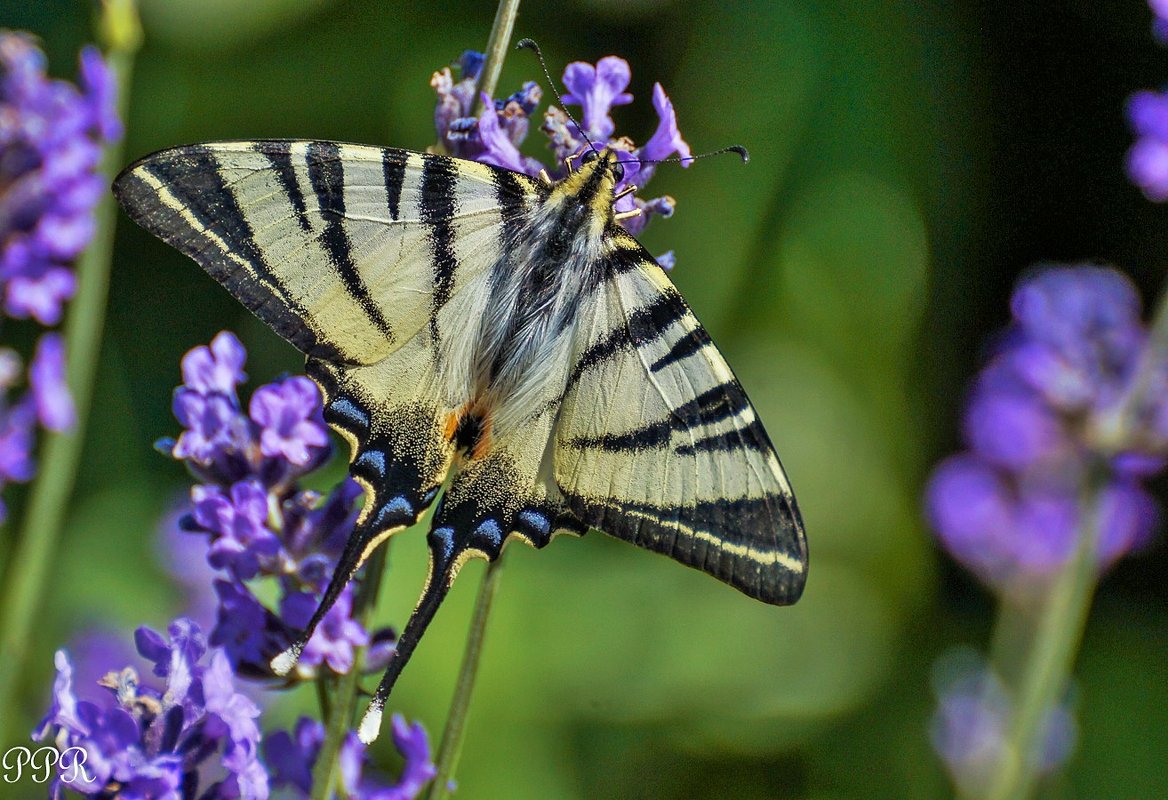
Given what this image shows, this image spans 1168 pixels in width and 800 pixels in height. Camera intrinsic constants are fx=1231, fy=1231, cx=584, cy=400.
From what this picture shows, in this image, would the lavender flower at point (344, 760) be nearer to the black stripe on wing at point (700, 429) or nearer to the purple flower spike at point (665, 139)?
the black stripe on wing at point (700, 429)

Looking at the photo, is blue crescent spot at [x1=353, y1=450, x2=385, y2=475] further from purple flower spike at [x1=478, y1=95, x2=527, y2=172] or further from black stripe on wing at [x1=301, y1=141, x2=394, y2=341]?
purple flower spike at [x1=478, y1=95, x2=527, y2=172]

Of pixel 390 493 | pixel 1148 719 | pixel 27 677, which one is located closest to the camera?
pixel 390 493

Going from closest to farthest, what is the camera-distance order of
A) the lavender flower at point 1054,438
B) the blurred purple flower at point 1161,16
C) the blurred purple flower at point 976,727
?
the blurred purple flower at point 1161,16 < the lavender flower at point 1054,438 < the blurred purple flower at point 976,727

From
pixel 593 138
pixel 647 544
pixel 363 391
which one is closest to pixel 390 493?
pixel 363 391

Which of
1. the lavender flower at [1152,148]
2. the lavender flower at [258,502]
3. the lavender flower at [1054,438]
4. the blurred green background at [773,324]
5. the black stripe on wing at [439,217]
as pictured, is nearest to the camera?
the lavender flower at [258,502]

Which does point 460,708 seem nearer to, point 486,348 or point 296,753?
point 296,753

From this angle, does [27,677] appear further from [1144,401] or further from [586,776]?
[1144,401]

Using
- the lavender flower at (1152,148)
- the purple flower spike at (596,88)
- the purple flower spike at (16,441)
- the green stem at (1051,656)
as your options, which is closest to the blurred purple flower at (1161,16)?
the lavender flower at (1152,148)
